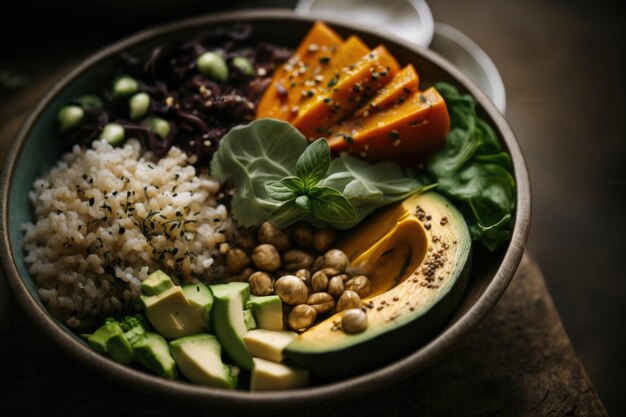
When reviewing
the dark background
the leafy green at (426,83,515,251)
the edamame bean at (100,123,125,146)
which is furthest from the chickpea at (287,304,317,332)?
the dark background

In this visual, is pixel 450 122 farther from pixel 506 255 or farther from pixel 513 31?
pixel 513 31

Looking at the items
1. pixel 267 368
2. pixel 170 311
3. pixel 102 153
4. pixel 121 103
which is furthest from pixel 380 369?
pixel 121 103

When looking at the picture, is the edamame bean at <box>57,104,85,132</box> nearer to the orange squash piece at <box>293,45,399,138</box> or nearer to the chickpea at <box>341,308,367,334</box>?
the orange squash piece at <box>293,45,399,138</box>

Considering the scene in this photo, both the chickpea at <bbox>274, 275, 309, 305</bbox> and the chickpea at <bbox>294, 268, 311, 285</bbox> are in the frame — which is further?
the chickpea at <bbox>294, 268, 311, 285</bbox>

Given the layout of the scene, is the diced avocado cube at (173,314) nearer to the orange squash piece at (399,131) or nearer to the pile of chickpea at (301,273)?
the pile of chickpea at (301,273)

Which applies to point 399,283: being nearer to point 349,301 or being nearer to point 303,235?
point 349,301
